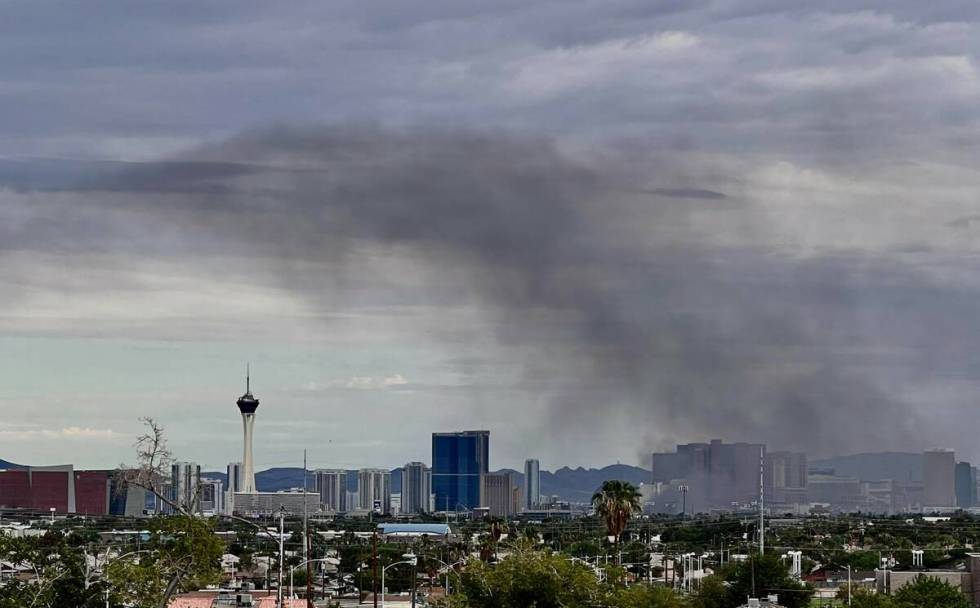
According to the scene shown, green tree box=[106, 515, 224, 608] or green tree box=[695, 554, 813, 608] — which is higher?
green tree box=[106, 515, 224, 608]

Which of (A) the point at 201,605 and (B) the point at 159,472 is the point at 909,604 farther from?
(B) the point at 159,472

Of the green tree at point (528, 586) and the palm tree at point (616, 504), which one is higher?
the palm tree at point (616, 504)

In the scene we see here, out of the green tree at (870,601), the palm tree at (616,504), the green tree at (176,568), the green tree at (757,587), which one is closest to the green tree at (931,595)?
the green tree at (870,601)

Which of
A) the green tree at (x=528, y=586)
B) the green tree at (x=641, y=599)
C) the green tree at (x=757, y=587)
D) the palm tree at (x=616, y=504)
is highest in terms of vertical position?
the palm tree at (x=616, y=504)

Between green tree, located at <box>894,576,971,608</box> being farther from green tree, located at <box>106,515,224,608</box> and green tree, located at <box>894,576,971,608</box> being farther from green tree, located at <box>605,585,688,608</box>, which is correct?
green tree, located at <box>106,515,224,608</box>

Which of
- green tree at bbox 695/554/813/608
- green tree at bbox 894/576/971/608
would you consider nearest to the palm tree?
green tree at bbox 695/554/813/608

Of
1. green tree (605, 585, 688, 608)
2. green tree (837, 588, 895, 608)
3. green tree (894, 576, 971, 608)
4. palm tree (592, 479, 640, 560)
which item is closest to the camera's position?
green tree (605, 585, 688, 608)

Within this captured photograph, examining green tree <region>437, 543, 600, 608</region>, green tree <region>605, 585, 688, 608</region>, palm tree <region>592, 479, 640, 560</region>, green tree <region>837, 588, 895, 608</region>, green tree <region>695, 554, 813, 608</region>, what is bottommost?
green tree <region>695, 554, 813, 608</region>

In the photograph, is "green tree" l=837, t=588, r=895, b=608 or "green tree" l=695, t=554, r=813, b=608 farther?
"green tree" l=695, t=554, r=813, b=608

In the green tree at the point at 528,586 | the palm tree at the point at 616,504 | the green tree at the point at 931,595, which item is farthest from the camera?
the palm tree at the point at 616,504

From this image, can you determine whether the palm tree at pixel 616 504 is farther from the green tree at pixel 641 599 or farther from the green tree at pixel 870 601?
the green tree at pixel 641 599

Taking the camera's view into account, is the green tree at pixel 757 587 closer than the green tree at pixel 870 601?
No

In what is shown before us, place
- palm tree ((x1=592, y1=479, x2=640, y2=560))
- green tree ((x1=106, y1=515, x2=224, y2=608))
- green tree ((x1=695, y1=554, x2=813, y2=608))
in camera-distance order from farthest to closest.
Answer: palm tree ((x1=592, y1=479, x2=640, y2=560)) → green tree ((x1=695, y1=554, x2=813, y2=608)) → green tree ((x1=106, y1=515, x2=224, y2=608))
